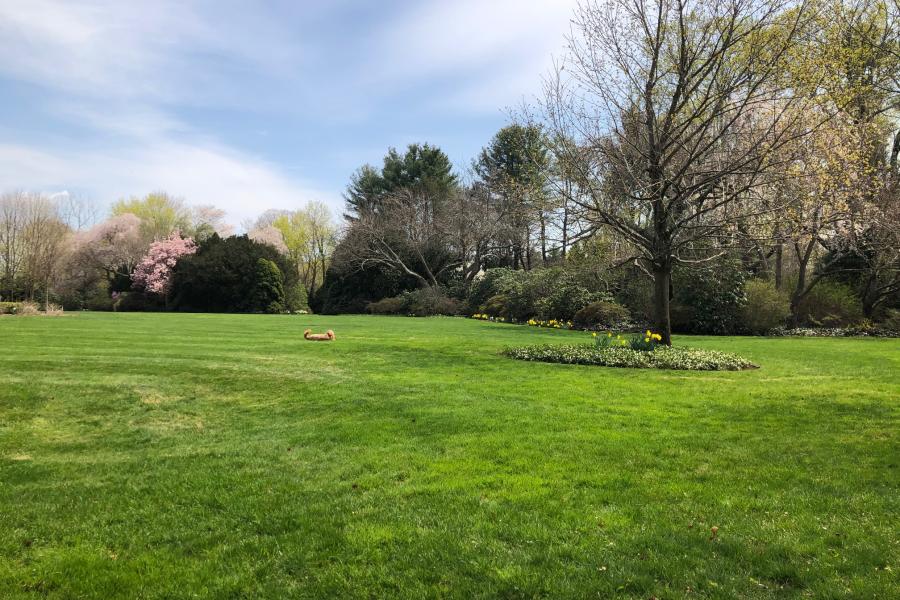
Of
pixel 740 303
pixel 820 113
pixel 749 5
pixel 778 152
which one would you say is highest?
Result: pixel 749 5

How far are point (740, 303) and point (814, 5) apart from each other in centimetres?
953

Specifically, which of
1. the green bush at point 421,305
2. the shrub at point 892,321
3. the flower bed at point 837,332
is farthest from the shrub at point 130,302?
the shrub at point 892,321

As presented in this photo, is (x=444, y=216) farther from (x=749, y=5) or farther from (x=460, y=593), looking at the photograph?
(x=460, y=593)

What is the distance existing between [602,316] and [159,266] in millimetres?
30238

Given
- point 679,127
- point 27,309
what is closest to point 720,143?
point 679,127

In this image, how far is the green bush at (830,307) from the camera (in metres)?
20.0

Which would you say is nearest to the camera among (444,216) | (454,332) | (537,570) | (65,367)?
(537,570)

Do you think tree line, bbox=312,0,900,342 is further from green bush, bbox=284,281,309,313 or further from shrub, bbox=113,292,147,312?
→ shrub, bbox=113,292,147,312

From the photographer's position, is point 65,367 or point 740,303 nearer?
point 65,367

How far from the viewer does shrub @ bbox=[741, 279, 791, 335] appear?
1816cm

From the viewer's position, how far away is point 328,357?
1130 centimetres

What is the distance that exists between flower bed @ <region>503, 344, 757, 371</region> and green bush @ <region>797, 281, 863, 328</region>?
39.4 ft

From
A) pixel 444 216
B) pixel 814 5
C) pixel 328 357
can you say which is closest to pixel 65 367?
pixel 328 357

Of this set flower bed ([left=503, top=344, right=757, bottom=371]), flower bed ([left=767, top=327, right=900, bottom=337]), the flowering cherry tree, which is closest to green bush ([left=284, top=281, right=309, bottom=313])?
the flowering cherry tree
